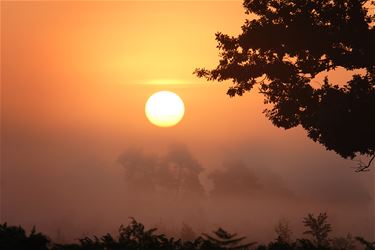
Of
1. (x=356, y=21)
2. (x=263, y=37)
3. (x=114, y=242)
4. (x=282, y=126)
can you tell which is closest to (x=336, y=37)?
(x=356, y=21)

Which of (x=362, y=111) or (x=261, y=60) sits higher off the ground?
(x=261, y=60)

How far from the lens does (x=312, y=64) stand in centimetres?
2064

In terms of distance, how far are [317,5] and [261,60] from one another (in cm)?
319

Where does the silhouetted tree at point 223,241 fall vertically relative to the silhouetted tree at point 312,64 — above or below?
below

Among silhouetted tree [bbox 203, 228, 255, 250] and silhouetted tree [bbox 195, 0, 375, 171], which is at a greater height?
silhouetted tree [bbox 195, 0, 375, 171]

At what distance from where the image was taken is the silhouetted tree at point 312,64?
19.0 metres

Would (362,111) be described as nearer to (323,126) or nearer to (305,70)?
(323,126)

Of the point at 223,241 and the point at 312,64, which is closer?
the point at 223,241

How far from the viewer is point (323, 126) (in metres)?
19.0

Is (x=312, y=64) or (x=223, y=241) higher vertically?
(x=312, y=64)

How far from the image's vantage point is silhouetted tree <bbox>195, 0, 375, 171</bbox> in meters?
19.0

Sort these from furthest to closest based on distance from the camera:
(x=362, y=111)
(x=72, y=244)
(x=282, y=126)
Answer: (x=282, y=126) → (x=362, y=111) → (x=72, y=244)

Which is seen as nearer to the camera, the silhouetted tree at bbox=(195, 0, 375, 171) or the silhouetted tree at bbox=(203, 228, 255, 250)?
the silhouetted tree at bbox=(203, 228, 255, 250)

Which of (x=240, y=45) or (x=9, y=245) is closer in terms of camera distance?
(x=9, y=245)
